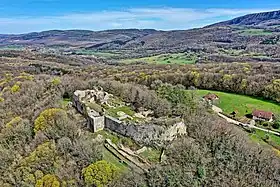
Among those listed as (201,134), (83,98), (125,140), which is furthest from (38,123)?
(201,134)

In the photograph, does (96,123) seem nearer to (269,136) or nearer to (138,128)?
(138,128)

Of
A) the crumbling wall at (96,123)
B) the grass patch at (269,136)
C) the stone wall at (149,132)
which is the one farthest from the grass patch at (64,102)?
the grass patch at (269,136)

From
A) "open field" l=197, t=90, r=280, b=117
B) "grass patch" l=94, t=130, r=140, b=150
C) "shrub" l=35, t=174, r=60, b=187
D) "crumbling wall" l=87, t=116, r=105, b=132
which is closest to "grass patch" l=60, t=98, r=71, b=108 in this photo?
"crumbling wall" l=87, t=116, r=105, b=132

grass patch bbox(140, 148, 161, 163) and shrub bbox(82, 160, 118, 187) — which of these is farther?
grass patch bbox(140, 148, 161, 163)

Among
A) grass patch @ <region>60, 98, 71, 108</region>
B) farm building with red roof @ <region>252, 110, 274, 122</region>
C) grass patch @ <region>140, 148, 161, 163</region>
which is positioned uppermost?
grass patch @ <region>140, 148, 161, 163</region>

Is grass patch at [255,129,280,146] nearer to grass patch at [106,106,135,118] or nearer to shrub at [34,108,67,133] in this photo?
grass patch at [106,106,135,118]
